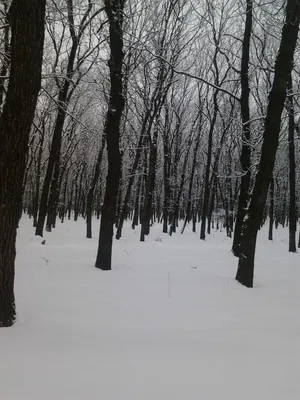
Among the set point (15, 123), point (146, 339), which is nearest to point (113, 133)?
point (15, 123)

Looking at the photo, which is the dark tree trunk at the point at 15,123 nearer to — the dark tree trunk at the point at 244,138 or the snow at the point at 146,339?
the snow at the point at 146,339

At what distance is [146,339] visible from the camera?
389cm

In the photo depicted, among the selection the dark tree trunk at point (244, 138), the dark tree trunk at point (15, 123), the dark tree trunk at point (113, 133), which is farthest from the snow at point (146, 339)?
the dark tree trunk at point (244, 138)

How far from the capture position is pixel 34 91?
3.98 m

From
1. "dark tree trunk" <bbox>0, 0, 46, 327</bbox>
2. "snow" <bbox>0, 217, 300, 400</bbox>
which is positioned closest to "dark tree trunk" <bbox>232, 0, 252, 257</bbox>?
"snow" <bbox>0, 217, 300, 400</bbox>

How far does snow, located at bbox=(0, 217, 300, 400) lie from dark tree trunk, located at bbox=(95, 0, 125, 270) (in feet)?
3.25

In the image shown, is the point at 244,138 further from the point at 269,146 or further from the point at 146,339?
the point at 146,339

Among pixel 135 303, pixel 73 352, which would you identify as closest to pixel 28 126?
pixel 73 352

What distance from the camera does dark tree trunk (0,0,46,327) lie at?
12.4 ft

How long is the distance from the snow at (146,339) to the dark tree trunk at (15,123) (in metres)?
0.80

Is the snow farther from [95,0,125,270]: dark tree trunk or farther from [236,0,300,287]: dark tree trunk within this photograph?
[95,0,125,270]: dark tree trunk

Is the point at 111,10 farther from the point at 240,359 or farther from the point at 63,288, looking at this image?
the point at 240,359

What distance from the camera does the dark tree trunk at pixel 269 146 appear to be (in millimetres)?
7238

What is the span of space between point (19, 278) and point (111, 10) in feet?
20.0
